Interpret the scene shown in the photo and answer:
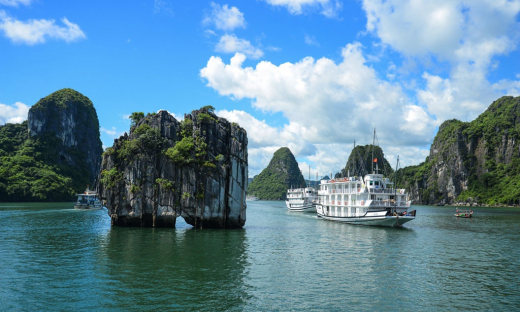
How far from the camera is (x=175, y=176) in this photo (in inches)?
1946

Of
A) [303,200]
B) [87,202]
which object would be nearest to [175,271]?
[87,202]

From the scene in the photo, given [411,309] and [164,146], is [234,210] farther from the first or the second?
[411,309]

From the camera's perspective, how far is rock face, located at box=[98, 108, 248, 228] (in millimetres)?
48875

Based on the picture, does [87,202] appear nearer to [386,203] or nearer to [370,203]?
[370,203]

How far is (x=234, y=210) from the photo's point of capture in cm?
5069

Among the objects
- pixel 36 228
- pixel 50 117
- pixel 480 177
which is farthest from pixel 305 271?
pixel 480 177

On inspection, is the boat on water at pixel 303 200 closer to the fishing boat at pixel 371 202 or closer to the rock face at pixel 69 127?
the fishing boat at pixel 371 202

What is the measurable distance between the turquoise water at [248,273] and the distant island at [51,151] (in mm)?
107199

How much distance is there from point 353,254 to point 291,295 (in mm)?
15390

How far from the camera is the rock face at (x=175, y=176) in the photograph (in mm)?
48875

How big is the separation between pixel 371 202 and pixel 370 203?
0.78 feet

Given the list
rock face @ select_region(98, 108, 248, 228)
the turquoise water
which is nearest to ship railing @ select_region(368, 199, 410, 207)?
the turquoise water

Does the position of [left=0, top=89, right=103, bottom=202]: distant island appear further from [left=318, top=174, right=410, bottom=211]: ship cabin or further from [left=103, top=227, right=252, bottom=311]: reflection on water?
[left=318, top=174, right=410, bottom=211]: ship cabin

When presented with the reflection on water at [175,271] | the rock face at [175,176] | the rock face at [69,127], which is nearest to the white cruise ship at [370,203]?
the rock face at [175,176]
